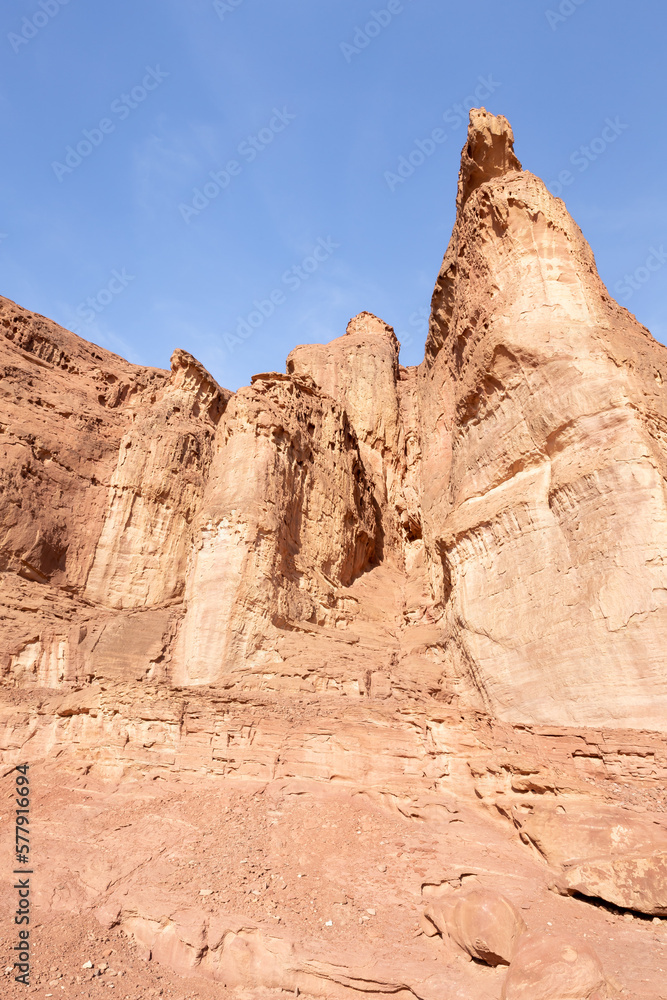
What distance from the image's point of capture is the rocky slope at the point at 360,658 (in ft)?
26.3

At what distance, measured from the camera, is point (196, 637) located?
14.3 metres

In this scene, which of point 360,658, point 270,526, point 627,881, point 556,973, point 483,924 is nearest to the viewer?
point 556,973

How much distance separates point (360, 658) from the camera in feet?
46.1

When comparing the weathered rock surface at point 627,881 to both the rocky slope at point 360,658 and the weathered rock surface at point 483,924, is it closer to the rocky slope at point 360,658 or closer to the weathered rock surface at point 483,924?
the rocky slope at point 360,658

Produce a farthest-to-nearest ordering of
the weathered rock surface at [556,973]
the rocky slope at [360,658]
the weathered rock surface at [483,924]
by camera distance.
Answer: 1. the rocky slope at [360,658]
2. the weathered rock surface at [483,924]
3. the weathered rock surface at [556,973]

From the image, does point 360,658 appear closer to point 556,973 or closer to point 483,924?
point 483,924

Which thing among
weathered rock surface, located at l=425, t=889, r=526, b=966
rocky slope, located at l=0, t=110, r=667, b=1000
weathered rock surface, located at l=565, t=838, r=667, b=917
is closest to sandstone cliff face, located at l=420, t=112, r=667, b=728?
rocky slope, located at l=0, t=110, r=667, b=1000

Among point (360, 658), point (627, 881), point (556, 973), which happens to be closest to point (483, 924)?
point (556, 973)

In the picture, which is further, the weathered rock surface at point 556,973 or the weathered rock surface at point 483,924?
the weathered rock surface at point 483,924

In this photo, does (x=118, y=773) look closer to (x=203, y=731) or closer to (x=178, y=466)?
(x=203, y=731)

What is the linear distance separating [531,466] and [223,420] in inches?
374

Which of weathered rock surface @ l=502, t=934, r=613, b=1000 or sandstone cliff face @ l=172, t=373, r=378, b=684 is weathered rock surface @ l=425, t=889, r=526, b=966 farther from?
sandstone cliff face @ l=172, t=373, r=378, b=684

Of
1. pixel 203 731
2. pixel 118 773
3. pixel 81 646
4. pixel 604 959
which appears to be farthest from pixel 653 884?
pixel 81 646

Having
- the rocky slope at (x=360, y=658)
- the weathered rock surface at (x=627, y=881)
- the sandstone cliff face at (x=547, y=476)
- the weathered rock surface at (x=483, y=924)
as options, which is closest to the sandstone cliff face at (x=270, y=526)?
the rocky slope at (x=360, y=658)
